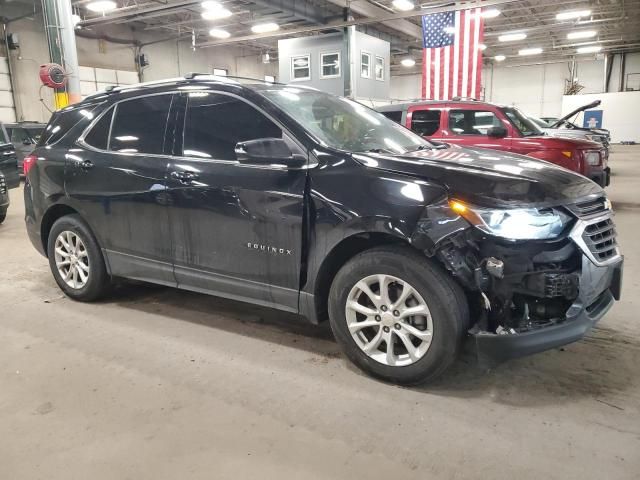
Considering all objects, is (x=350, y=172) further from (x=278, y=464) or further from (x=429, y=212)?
(x=278, y=464)

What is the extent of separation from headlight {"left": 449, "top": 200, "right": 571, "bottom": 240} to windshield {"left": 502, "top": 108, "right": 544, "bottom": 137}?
5.66m

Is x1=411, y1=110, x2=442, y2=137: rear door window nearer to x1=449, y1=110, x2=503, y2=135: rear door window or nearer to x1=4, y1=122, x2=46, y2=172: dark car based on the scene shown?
x1=449, y1=110, x2=503, y2=135: rear door window

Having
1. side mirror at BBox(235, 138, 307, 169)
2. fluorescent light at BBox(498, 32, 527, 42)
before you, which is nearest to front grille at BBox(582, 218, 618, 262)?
side mirror at BBox(235, 138, 307, 169)

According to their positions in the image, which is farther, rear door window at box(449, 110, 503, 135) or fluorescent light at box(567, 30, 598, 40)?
fluorescent light at box(567, 30, 598, 40)

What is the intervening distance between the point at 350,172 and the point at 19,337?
8.81 feet

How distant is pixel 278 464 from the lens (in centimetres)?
216

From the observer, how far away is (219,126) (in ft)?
10.9

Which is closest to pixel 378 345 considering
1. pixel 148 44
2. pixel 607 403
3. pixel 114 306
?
pixel 607 403

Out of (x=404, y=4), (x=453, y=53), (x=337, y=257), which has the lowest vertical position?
(x=337, y=257)

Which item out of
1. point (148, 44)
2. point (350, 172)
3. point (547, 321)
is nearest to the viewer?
point (547, 321)

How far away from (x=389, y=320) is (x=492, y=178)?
36.3 inches

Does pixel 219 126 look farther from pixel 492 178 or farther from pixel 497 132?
pixel 497 132

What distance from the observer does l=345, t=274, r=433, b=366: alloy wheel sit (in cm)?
264

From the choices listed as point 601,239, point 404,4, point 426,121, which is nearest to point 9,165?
point 426,121
